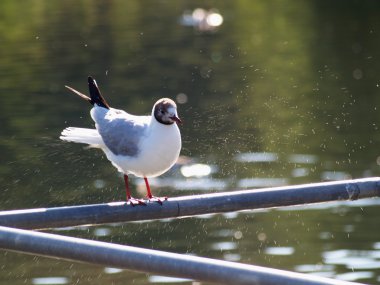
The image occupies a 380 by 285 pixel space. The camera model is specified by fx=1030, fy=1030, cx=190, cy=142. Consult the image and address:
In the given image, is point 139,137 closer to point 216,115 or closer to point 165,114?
point 165,114

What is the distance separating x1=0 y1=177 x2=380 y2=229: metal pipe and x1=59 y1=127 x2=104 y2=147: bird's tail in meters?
1.83

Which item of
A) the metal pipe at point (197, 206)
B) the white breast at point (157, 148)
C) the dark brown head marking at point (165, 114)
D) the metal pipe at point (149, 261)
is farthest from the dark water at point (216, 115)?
the metal pipe at point (149, 261)

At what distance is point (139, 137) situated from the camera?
24.9 feet

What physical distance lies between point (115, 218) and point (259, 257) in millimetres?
6052

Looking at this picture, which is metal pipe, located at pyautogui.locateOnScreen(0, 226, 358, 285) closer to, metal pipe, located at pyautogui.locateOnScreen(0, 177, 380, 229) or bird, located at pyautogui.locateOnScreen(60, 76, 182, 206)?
metal pipe, located at pyautogui.locateOnScreen(0, 177, 380, 229)

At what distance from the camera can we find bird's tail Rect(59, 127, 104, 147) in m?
8.13

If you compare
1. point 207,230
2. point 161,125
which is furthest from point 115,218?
point 207,230

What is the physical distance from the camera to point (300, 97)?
65.7 ft

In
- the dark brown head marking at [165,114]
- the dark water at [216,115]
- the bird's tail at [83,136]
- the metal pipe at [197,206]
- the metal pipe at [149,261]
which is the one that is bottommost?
the dark water at [216,115]

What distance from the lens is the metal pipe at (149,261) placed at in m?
4.33

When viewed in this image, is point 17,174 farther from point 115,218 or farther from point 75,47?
point 75,47

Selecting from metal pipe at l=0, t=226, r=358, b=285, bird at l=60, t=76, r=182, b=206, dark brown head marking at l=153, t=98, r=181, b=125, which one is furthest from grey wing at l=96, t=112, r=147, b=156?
metal pipe at l=0, t=226, r=358, b=285

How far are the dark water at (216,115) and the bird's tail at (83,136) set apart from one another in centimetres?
329

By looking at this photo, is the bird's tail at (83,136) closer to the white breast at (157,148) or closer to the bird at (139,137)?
the bird at (139,137)
